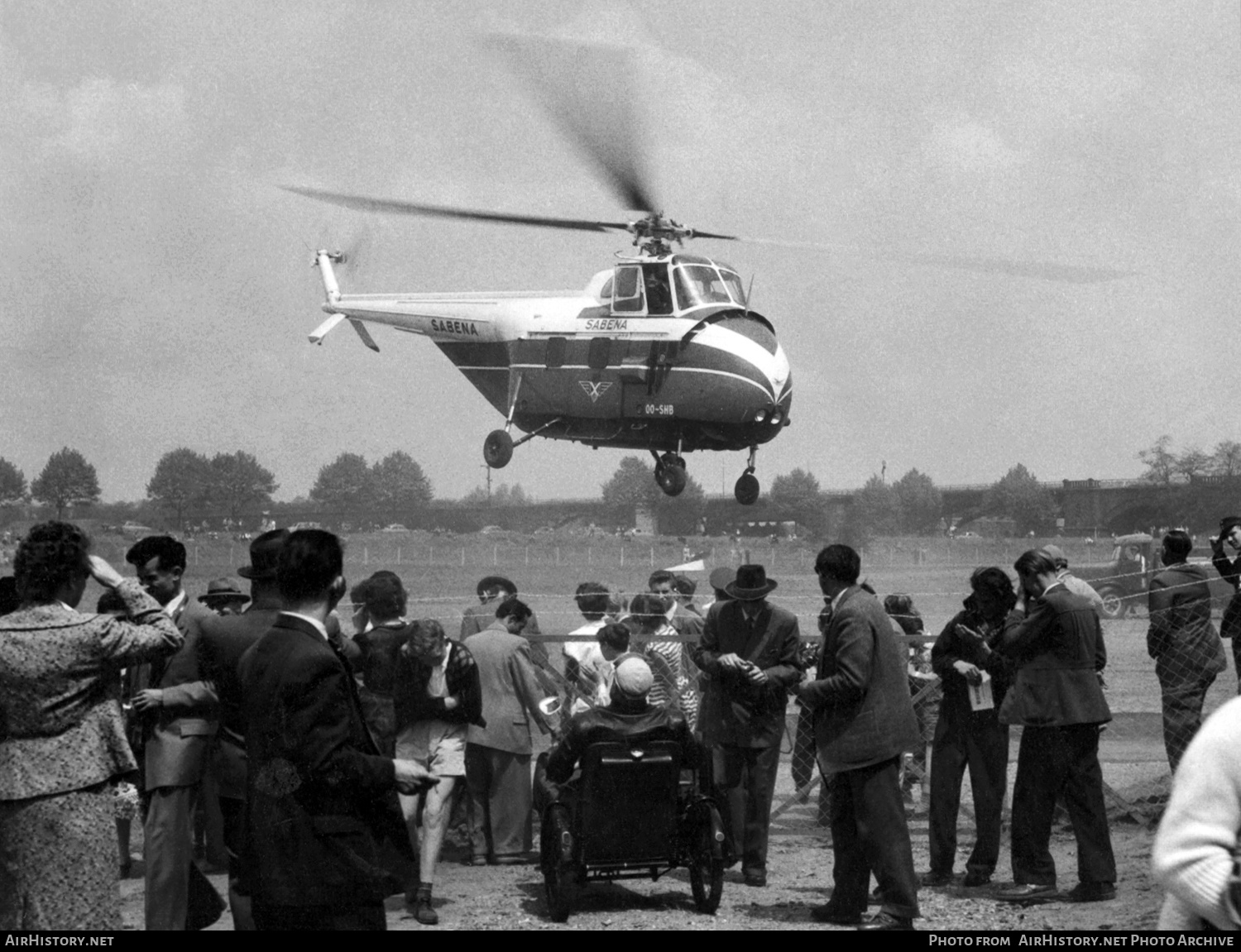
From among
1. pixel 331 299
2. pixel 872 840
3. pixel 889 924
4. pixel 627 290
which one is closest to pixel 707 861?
pixel 872 840

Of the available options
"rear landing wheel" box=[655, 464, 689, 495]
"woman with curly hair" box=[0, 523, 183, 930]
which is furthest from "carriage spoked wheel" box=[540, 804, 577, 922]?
"rear landing wheel" box=[655, 464, 689, 495]

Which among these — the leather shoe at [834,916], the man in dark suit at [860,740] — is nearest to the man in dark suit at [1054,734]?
the man in dark suit at [860,740]

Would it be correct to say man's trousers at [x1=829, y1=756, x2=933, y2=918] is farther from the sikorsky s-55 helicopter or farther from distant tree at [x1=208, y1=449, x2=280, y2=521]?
distant tree at [x1=208, y1=449, x2=280, y2=521]

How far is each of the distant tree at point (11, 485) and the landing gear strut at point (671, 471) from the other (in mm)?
27430

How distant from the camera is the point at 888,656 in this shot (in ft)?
24.8

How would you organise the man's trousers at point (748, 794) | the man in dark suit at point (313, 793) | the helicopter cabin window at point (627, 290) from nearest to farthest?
the man in dark suit at point (313, 793) → the man's trousers at point (748, 794) → the helicopter cabin window at point (627, 290)

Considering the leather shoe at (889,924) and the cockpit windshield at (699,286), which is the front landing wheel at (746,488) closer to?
the cockpit windshield at (699,286)

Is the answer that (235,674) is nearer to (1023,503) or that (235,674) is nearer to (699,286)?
(699,286)

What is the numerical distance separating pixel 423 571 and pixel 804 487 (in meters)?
26.5

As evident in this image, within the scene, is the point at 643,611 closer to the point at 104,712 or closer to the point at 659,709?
the point at 659,709

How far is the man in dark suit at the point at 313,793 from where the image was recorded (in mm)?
4262

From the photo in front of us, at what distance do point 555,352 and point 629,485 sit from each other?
1807 inches

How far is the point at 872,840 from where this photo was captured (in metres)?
7.33

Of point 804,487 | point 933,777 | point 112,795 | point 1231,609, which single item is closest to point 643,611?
point 933,777
